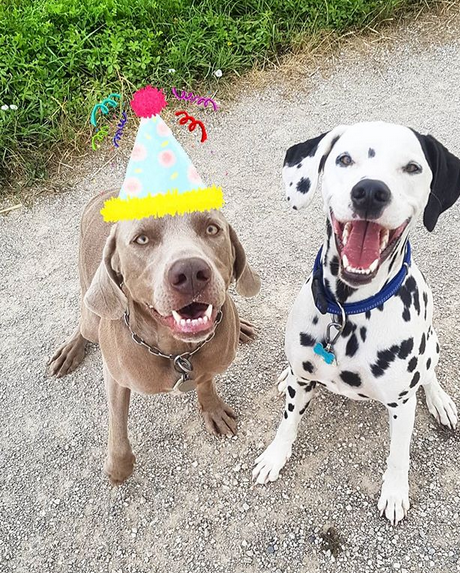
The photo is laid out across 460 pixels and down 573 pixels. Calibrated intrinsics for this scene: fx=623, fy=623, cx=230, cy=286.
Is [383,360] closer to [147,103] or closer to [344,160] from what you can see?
[344,160]

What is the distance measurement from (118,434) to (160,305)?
110 cm

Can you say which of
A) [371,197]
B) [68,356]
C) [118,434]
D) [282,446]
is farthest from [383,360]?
[68,356]

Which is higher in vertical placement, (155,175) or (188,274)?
(155,175)

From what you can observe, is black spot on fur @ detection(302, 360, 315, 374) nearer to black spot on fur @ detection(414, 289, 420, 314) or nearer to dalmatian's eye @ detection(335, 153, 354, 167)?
black spot on fur @ detection(414, 289, 420, 314)

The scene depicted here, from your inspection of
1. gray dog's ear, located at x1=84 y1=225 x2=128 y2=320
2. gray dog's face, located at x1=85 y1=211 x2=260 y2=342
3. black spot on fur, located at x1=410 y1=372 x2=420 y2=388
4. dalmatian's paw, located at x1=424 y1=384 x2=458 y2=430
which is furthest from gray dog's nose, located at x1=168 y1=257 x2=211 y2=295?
dalmatian's paw, located at x1=424 y1=384 x2=458 y2=430

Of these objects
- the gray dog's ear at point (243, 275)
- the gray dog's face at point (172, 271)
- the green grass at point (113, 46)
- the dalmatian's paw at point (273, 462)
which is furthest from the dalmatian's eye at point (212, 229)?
the green grass at point (113, 46)

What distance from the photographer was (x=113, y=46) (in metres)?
5.53

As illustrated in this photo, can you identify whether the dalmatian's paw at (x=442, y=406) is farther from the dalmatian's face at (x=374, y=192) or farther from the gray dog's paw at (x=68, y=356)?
the gray dog's paw at (x=68, y=356)

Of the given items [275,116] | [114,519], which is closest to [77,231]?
[275,116]

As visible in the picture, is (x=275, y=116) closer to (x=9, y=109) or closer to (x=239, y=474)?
(x=9, y=109)

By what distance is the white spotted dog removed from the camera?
90.0 inches

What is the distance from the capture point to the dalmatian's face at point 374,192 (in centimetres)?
221

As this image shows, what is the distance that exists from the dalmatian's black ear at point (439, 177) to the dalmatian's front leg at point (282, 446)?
1.18 metres

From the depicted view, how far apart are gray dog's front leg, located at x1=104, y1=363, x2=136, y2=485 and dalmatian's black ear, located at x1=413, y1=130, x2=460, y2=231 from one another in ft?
5.55
